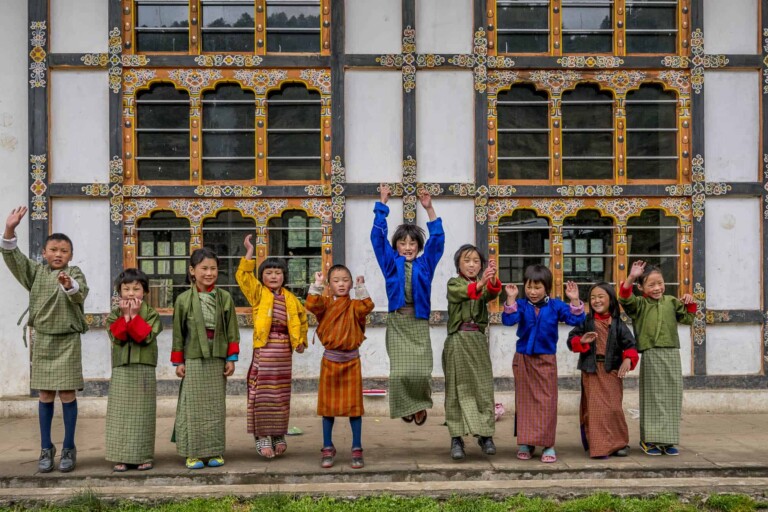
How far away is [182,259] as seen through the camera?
8.02 m

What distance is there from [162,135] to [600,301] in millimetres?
4663

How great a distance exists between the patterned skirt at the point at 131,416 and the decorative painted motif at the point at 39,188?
9.04 feet

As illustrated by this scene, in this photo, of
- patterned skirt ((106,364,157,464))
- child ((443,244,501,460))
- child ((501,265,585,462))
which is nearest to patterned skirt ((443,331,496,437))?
child ((443,244,501,460))

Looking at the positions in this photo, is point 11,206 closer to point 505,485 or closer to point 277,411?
point 277,411

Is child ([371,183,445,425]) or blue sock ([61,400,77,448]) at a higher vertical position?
child ([371,183,445,425])

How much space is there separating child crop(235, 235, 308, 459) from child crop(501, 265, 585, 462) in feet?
5.32

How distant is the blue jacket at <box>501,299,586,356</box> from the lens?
588 cm

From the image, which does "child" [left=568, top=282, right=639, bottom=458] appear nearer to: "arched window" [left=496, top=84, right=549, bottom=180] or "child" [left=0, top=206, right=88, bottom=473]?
"arched window" [left=496, top=84, right=549, bottom=180]

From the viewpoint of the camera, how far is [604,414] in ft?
19.5

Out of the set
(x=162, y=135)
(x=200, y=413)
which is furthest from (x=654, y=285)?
(x=162, y=135)

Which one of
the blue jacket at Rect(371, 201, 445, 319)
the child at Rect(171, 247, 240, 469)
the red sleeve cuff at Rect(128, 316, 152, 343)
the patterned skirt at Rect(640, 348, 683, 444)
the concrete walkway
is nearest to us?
the concrete walkway

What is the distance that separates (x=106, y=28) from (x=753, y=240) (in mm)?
6856

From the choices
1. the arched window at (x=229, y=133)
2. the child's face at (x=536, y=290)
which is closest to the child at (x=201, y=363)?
the child's face at (x=536, y=290)

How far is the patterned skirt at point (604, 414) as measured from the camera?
5926mm
